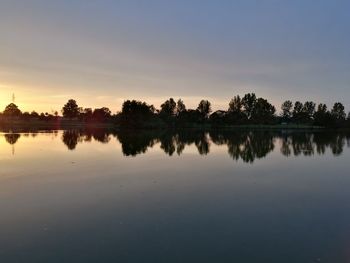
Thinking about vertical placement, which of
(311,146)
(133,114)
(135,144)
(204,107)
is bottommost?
Answer: (311,146)

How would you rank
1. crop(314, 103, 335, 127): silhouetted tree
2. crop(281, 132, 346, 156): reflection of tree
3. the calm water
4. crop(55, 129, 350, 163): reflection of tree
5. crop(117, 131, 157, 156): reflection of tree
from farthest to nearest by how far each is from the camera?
crop(314, 103, 335, 127): silhouetted tree < crop(281, 132, 346, 156): reflection of tree < crop(55, 129, 350, 163): reflection of tree < crop(117, 131, 157, 156): reflection of tree < the calm water

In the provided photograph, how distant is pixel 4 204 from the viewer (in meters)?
10.7

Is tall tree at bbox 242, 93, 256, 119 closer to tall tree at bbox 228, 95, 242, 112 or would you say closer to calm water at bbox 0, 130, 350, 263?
tall tree at bbox 228, 95, 242, 112

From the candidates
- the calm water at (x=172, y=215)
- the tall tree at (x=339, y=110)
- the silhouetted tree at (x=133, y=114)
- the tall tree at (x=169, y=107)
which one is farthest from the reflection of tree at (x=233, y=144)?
the tall tree at (x=339, y=110)

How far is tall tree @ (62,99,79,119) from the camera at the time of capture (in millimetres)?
144125

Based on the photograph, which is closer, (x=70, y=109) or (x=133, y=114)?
(x=133, y=114)

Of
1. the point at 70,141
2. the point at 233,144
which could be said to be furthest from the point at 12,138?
the point at 233,144

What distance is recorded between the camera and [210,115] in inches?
5123

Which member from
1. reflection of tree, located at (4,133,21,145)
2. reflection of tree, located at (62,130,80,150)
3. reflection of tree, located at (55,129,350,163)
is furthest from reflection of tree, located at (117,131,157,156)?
reflection of tree, located at (4,133,21,145)

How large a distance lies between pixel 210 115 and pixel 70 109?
176ft

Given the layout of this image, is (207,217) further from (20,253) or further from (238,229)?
(20,253)

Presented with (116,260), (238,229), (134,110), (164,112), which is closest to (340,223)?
(238,229)

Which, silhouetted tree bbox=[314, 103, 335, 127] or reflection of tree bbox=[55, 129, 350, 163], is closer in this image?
reflection of tree bbox=[55, 129, 350, 163]

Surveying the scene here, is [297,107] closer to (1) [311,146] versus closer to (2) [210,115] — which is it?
(2) [210,115]
